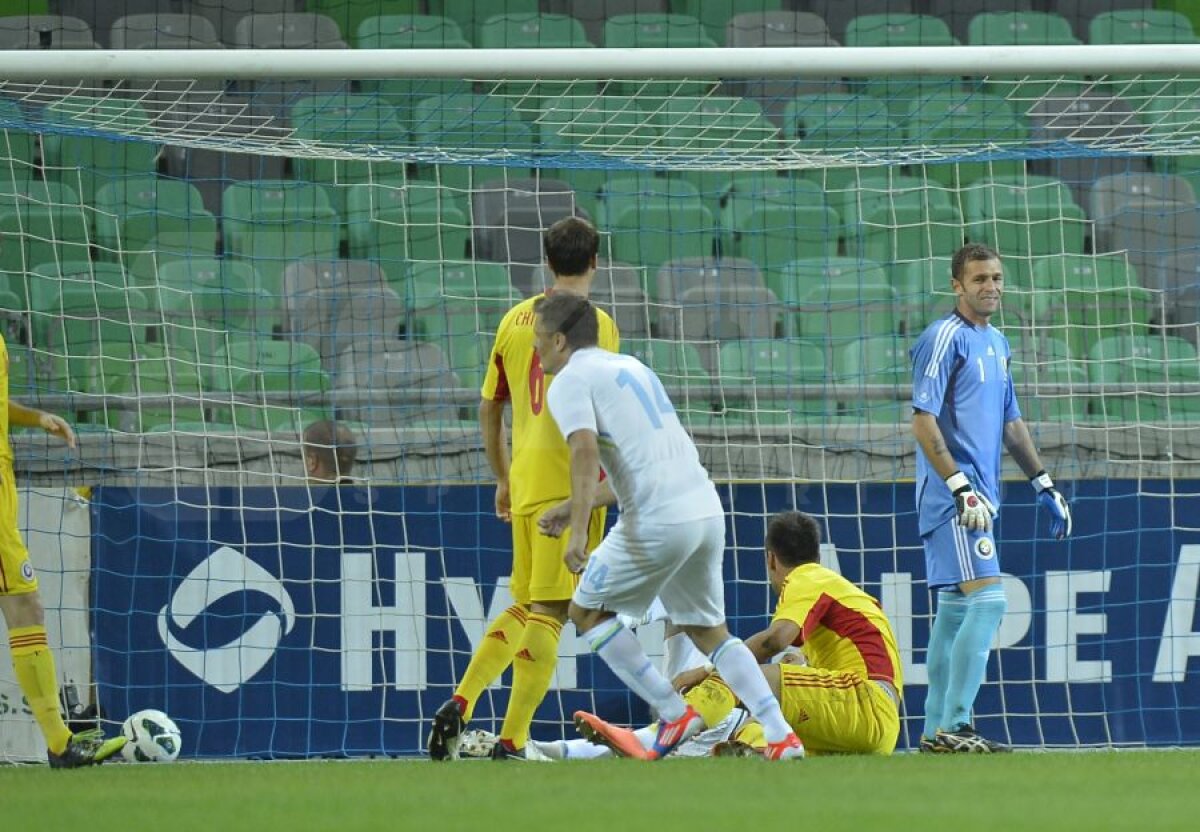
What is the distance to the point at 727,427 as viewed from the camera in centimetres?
873

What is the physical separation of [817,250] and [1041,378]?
6.21 feet

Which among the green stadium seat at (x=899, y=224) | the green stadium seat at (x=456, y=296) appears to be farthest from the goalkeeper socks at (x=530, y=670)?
the green stadium seat at (x=899, y=224)

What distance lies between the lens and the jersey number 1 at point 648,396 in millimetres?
5848

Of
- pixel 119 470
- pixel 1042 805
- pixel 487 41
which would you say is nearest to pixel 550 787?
pixel 1042 805

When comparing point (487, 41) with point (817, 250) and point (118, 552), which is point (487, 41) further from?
point (118, 552)

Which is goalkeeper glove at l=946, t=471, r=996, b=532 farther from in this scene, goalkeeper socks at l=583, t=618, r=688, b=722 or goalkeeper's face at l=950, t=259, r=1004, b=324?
goalkeeper socks at l=583, t=618, r=688, b=722

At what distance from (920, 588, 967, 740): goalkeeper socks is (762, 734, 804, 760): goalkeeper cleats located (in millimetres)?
1136

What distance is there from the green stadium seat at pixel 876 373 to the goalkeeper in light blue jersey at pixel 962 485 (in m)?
2.08

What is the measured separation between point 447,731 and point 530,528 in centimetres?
78

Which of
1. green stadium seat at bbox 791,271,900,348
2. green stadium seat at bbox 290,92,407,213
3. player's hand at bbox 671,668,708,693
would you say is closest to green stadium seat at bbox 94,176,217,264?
green stadium seat at bbox 290,92,407,213

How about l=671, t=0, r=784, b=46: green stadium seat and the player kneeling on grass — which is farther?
l=671, t=0, r=784, b=46: green stadium seat

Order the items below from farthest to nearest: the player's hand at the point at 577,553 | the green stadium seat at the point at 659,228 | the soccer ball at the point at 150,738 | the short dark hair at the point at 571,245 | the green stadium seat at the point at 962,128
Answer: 1. the green stadium seat at the point at 659,228
2. the green stadium seat at the point at 962,128
3. the soccer ball at the point at 150,738
4. the short dark hair at the point at 571,245
5. the player's hand at the point at 577,553

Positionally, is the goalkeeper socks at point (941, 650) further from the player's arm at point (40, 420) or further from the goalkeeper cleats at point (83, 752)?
the player's arm at point (40, 420)

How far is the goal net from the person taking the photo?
7930mm
